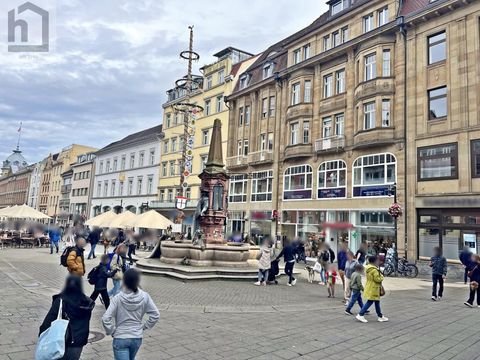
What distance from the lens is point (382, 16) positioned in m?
26.8

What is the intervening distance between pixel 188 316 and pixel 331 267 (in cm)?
569

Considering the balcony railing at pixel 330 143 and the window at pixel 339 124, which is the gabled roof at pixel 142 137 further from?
the window at pixel 339 124

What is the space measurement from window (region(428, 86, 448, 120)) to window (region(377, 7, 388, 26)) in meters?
6.48

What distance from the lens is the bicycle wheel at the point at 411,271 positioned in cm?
1948

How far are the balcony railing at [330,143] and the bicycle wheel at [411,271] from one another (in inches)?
427

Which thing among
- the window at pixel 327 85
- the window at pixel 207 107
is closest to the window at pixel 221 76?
the window at pixel 207 107

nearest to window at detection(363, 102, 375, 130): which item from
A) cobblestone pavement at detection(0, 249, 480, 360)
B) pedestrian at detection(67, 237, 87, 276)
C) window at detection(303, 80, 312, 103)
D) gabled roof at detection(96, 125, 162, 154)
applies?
window at detection(303, 80, 312, 103)

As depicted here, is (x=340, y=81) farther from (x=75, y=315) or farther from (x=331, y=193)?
(x=75, y=315)

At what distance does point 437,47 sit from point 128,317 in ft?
83.0

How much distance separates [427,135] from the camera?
23188 mm

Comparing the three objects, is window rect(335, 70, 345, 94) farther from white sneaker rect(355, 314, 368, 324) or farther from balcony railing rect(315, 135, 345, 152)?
white sneaker rect(355, 314, 368, 324)

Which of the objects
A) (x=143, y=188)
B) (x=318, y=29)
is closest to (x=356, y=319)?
(x=318, y=29)

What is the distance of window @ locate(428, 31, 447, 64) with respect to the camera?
2319cm

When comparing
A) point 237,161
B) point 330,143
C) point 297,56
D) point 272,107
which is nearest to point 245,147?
point 237,161
